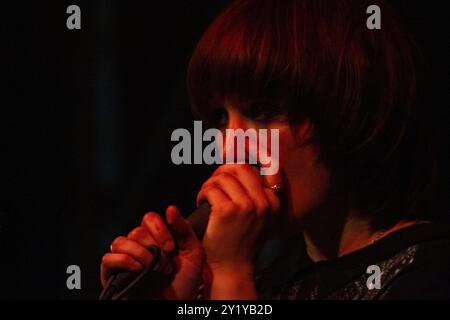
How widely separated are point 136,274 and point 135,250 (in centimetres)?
3

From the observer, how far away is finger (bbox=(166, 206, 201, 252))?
0.77 m

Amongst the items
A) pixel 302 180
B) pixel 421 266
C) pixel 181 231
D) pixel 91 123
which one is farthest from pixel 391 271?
pixel 91 123

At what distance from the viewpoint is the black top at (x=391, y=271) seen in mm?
726

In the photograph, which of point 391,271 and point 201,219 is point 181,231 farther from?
point 391,271

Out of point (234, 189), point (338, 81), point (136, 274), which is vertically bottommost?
point (136, 274)

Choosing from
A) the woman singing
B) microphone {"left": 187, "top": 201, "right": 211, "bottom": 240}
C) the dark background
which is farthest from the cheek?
the dark background

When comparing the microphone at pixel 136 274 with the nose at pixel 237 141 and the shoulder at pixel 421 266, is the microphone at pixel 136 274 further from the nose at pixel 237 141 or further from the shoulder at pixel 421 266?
the shoulder at pixel 421 266

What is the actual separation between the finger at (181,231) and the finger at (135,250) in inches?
1.8

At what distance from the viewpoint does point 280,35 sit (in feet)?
2.62

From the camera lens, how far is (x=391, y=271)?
2.47ft

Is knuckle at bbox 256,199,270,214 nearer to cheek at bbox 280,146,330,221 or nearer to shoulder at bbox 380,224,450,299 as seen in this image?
cheek at bbox 280,146,330,221
